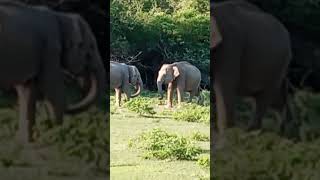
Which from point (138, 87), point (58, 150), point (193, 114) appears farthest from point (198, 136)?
point (58, 150)

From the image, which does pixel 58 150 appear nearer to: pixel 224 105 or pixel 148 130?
pixel 148 130

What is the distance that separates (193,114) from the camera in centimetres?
333

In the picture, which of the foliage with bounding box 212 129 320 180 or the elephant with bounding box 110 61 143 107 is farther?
the elephant with bounding box 110 61 143 107

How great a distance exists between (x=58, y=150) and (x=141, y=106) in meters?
0.84

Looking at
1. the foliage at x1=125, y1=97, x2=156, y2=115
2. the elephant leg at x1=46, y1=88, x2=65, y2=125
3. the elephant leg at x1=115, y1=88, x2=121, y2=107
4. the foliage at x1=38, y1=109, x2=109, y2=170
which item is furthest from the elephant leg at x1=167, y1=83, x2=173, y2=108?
the elephant leg at x1=46, y1=88, x2=65, y2=125

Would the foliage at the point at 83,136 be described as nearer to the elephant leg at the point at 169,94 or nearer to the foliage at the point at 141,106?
the foliage at the point at 141,106

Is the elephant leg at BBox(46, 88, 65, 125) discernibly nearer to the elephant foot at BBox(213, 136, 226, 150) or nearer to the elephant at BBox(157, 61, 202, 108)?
the elephant at BBox(157, 61, 202, 108)

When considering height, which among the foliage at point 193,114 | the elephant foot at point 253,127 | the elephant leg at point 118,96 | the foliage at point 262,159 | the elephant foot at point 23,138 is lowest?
the foliage at point 262,159

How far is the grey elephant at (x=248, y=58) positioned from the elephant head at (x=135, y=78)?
67 cm

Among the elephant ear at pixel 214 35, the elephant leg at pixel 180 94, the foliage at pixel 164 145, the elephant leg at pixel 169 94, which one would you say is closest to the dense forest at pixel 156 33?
the elephant leg at pixel 169 94

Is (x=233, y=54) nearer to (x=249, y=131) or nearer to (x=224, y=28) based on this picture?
(x=224, y=28)

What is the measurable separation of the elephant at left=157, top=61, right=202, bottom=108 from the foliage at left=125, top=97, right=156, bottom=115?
12 centimetres

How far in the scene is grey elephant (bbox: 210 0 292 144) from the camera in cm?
272

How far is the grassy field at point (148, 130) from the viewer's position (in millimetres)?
3221
